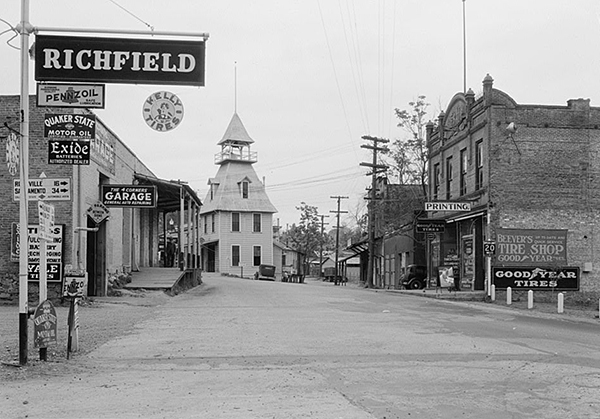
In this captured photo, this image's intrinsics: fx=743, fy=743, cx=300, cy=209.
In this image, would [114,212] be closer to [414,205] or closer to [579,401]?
[579,401]

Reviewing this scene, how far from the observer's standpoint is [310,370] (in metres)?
11.2

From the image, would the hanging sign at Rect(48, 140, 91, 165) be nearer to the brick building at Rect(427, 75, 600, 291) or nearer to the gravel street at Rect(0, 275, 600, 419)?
the gravel street at Rect(0, 275, 600, 419)

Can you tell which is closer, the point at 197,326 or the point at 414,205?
the point at 197,326

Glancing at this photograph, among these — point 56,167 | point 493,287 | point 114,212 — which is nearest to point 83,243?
point 56,167

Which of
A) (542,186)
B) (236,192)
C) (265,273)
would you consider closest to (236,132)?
(236,192)

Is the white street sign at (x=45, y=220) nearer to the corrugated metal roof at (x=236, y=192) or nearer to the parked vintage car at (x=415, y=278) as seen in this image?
the parked vintage car at (x=415, y=278)

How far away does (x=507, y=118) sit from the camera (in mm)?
33000

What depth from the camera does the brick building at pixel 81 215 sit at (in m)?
22.8

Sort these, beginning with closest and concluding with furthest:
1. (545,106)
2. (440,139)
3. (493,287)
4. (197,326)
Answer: (197,326)
(493,287)
(545,106)
(440,139)

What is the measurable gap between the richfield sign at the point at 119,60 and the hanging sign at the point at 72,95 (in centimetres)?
39

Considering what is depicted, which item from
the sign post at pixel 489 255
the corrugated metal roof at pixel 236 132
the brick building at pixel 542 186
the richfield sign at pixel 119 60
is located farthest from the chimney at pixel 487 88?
the corrugated metal roof at pixel 236 132

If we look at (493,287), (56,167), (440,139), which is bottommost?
(493,287)

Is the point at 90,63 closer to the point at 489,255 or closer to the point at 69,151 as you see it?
the point at 69,151

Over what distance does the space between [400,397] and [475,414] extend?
44.6 inches
